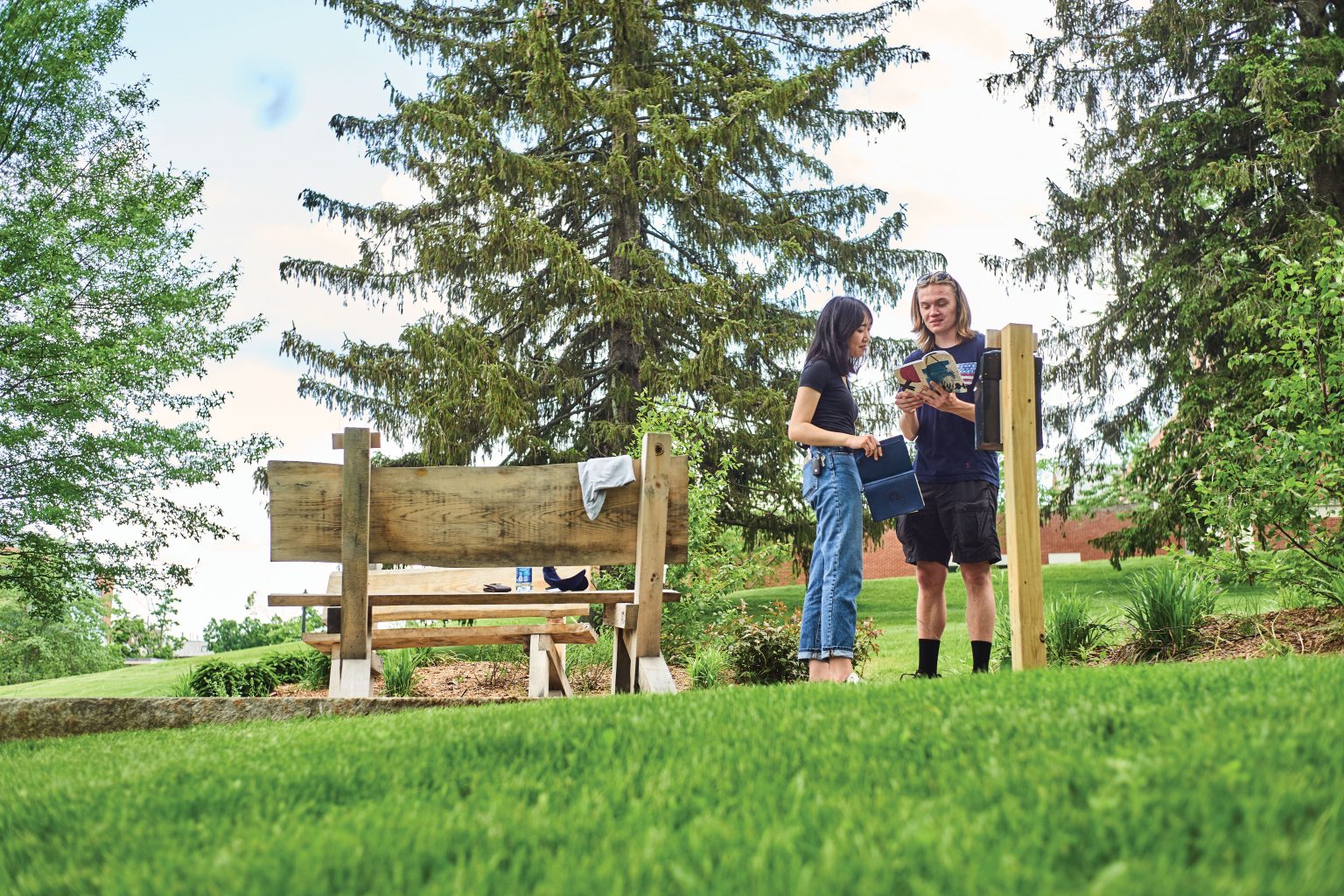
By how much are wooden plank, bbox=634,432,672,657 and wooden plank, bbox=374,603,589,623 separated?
564 mm

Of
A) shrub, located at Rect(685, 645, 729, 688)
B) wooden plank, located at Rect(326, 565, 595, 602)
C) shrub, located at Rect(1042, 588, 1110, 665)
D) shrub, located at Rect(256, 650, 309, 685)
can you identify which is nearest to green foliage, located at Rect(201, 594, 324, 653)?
shrub, located at Rect(256, 650, 309, 685)

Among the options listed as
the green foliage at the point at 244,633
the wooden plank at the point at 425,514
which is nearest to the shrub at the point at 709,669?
the wooden plank at the point at 425,514

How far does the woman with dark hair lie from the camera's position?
4805mm

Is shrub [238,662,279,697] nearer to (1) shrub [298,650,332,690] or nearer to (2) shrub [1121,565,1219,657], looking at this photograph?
(1) shrub [298,650,332,690]

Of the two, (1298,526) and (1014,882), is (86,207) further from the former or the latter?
(1014,882)

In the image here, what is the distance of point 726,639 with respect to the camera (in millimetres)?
9750

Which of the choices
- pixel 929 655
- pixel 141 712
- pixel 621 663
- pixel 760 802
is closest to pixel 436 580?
pixel 621 663

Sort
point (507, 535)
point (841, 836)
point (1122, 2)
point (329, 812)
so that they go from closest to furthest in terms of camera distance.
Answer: point (841, 836)
point (329, 812)
point (507, 535)
point (1122, 2)

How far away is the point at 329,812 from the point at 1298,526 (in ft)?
25.4

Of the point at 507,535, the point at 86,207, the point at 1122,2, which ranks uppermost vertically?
the point at 1122,2

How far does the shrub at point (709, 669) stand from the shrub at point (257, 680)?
4.67m

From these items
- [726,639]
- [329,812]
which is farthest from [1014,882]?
[726,639]

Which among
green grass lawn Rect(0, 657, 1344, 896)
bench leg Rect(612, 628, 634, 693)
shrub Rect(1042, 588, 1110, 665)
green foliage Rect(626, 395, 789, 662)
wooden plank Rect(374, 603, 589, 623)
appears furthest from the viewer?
green foliage Rect(626, 395, 789, 662)

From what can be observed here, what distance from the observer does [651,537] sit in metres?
5.51
